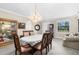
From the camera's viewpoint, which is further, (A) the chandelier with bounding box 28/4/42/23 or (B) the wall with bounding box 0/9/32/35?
(A) the chandelier with bounding box 28/4/42/23

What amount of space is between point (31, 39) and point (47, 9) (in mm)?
728

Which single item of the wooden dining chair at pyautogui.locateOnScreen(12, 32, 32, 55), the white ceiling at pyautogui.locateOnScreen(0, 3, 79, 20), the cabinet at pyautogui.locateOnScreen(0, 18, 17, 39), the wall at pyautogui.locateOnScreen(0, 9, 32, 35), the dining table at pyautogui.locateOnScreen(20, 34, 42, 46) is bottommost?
the wooden dining chair at pyautogui.locateOnScreen(12, 32, 32, 55)

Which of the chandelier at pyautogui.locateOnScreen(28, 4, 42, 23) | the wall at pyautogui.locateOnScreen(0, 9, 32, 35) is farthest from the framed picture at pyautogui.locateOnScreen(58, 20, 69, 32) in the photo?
the wall at pyautogui.locateOnScreen(0, 9, 32, 35)

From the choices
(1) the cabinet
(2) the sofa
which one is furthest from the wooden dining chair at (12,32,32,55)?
(2) the sofa

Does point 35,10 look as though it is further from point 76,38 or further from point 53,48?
point 76,38

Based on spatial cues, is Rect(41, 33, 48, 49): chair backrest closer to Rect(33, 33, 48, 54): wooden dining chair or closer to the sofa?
Rect(33, 33, 48, 54): wooden dining chair

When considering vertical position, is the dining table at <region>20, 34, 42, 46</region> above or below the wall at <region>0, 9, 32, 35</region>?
below

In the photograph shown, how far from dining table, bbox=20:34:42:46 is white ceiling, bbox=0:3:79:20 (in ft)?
1.55

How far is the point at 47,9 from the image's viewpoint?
238cm

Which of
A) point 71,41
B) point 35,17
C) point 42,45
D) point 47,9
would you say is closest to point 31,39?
point 42,45

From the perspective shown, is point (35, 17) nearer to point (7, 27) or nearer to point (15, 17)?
point (15, 17)

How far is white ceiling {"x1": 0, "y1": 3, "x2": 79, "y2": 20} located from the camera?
7.61 feet

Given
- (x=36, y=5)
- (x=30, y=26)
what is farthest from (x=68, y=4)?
(x=30, y=26)

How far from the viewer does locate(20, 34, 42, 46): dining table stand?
2.33 metres
